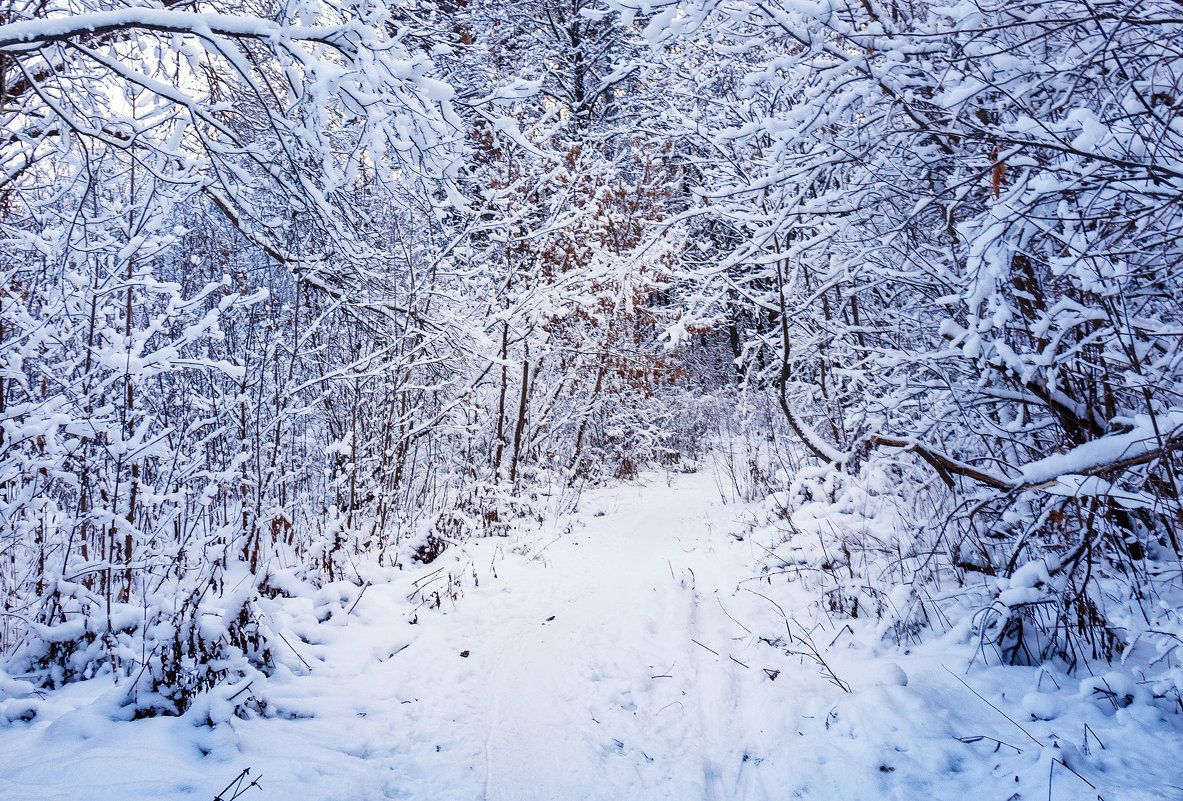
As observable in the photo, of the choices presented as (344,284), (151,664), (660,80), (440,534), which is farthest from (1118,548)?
(660,80)

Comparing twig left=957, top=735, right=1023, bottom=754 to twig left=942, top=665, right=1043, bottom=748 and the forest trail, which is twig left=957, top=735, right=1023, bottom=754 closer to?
twig left=942, top=665, right=1043, bottom=748

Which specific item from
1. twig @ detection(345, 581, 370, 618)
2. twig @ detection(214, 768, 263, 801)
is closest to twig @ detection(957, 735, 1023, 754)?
twig @ detection(214, 768, 263, 801)

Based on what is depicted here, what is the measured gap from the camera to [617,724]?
2807 millimetres

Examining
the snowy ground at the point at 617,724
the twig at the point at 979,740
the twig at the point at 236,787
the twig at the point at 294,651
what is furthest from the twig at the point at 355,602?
the twig at the point at 979,740

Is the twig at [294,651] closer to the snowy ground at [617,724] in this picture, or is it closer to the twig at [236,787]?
the snowy ground at [617,724]

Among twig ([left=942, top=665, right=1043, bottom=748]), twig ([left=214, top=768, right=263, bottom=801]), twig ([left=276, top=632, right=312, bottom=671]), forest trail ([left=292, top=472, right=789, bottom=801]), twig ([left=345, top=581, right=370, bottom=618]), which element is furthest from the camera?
twig ([left=345, top=581, right=370, bottom=618])

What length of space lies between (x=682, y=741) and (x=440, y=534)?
3.56 m

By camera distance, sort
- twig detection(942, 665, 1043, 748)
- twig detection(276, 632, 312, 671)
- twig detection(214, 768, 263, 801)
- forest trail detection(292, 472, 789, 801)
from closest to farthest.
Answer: twig detection(214, 768, 263, 801) < twig detection(942, 665, 1043, 748) < forest trail detection(292, 472, 789, 801) < twig detection(276, 632, 312, 671)

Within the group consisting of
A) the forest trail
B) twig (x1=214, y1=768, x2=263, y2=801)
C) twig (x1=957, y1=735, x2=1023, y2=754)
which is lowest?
the forest trail

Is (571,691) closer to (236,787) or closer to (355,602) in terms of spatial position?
(236,787)

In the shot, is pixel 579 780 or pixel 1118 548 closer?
pixel 579 780

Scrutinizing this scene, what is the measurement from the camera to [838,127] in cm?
371

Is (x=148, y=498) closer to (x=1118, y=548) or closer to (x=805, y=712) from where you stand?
(x=805, y=712)

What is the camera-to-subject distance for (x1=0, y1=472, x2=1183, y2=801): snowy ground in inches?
80.9
